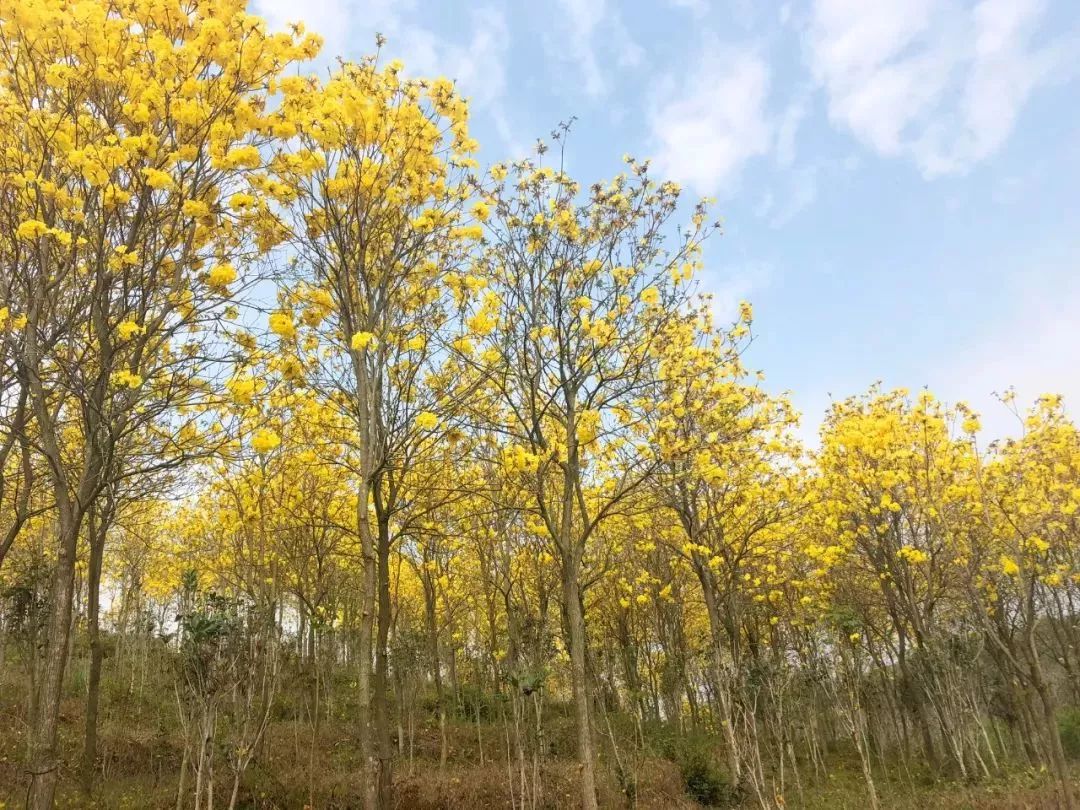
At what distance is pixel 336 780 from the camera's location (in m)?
10.3

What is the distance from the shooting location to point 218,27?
4.72 metres

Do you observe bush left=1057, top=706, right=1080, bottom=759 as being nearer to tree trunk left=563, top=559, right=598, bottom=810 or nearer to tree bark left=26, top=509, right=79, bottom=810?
tree trunk left=563, top=559, right=598, bottom=810

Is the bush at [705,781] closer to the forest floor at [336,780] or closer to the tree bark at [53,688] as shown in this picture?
the forest floor at [336,780]

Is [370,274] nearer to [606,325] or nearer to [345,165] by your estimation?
[345,165]

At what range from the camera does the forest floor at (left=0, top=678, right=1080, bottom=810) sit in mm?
9375

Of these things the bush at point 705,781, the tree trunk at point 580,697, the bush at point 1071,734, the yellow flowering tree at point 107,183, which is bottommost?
the bush at point 1071,734

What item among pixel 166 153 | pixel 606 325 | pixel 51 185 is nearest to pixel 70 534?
pixel 51 185

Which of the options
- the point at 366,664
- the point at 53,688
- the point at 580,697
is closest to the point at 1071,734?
the point at 580,697

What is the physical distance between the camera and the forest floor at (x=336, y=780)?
938 centimetres

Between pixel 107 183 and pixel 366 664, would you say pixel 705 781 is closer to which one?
pixel 366 664

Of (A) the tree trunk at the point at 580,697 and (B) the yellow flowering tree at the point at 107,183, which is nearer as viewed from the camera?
(B) the yellow flowering tree at the point at 107,183

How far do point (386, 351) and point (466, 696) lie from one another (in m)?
17.0

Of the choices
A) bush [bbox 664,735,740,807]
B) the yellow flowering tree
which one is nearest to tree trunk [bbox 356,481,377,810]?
the yellow flowering tree

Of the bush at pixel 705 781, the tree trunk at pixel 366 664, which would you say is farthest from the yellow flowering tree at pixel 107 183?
the bush at pixel 705 781
